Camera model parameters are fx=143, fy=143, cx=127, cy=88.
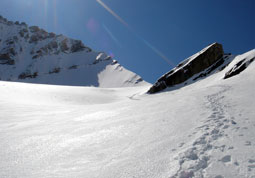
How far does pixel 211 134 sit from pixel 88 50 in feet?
258

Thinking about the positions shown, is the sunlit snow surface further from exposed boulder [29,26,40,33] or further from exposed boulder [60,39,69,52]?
exposed boulder [29,26,40,33]

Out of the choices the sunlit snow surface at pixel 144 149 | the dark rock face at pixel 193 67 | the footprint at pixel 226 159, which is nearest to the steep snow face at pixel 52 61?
the dark rock face at pixel 193 67

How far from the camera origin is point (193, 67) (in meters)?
17.2

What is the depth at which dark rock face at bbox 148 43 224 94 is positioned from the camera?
1722cm

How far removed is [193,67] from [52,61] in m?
67.4

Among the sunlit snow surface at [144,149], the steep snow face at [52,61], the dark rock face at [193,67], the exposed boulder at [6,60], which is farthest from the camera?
the exposed boulder at [6,60]

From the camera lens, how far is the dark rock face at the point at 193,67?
678 inches

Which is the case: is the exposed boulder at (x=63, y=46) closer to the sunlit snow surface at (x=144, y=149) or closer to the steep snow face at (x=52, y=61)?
the steep snow face at (x=52, y=61)

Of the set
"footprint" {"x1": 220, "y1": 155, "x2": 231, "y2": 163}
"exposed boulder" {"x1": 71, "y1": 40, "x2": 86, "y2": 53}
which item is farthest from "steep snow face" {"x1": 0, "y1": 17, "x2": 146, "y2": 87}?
"footprint" {"x1": 220, "y1": 155, "x2": 231, "y2": 163}

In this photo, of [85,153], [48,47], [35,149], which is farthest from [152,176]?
[48,47]

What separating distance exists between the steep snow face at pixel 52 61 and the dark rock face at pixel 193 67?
2049 centimetres

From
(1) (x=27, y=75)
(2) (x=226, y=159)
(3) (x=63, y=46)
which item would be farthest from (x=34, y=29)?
(2) (x=226, y=159)

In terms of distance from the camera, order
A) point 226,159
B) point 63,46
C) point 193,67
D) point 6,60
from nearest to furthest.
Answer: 1. point 226,159
2. point 193,67
3. point 6,60
4. point 63,46

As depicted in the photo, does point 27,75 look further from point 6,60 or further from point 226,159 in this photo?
point 226,159
